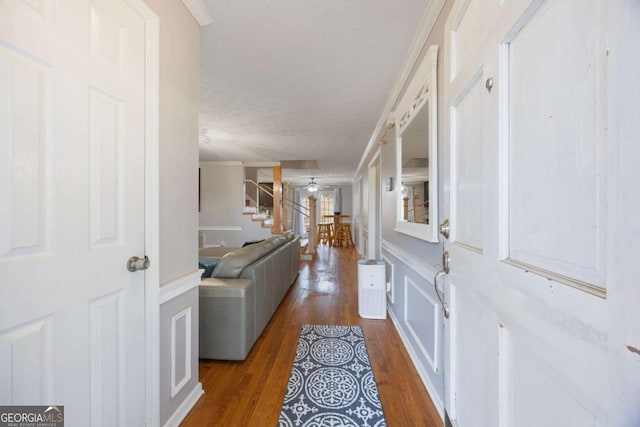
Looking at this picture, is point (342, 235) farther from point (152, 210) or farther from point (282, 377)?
point (152, 210)

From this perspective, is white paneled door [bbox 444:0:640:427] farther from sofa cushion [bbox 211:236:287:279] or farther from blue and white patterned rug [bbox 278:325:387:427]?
sofa cushion [bbox 211:236:287:279]

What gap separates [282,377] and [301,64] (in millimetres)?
2297

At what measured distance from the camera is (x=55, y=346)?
84 cm

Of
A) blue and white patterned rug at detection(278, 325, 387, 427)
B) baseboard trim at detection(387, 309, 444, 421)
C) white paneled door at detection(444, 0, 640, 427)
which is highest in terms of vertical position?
white paneled door at detection(444, 0, 640, 427)

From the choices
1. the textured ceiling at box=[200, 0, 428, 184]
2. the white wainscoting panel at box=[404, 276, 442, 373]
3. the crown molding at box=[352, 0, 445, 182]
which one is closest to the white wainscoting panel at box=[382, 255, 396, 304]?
the white wainscoting panel at box=[404, 276, 442, 373]

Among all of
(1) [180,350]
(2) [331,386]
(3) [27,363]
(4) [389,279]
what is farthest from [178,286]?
(4) [389,279]

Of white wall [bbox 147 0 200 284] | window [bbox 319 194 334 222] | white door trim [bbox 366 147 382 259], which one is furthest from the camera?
window [bbox 319 194 334 222]

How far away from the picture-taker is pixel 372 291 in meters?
2.91

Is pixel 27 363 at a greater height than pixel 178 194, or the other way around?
pixel 178 194

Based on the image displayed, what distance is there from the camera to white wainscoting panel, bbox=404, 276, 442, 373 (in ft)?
5.29

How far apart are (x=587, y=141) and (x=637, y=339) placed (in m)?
0.29

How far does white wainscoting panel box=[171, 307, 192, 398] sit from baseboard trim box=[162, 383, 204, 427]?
4.0 inches

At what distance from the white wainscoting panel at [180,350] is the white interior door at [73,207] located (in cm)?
22

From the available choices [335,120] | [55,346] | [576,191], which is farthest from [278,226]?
[576,191]
